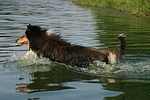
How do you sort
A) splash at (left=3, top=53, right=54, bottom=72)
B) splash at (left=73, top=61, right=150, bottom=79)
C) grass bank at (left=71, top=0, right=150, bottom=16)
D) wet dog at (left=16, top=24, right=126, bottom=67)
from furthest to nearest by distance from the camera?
1. grass bank at (left=71, top=0, right=150, bottom=16)
2. splash at (left=3, top=53, right=54, bottom=72)
3. wet dog at (left=16, top=24, right=126, bottom=67)
4. splash at (left=73, top=61, right=150, bottom=79)

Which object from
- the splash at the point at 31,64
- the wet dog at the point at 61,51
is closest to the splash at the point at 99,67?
the splash at the point at 31,64

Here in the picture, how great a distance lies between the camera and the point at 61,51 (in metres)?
9.16

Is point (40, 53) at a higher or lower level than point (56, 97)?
higher

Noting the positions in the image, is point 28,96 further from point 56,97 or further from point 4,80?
point 4,80

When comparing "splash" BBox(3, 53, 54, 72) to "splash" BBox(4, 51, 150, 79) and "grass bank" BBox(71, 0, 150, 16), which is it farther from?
"grass bank" BBox(71, 0, 150, 16)

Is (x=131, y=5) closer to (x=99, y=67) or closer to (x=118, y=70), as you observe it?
(x=118, y=70)


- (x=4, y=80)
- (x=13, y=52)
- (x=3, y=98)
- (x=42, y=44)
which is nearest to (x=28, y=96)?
(x=3, y=98)

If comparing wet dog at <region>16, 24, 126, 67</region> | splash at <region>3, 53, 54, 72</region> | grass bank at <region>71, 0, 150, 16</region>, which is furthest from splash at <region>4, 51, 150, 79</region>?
grass bank at <region>71, 0, 150, 16</region>

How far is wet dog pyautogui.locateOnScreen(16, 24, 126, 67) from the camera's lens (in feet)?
29.5

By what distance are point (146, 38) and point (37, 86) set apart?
883 cm

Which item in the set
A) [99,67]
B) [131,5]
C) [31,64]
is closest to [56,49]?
[31,64]

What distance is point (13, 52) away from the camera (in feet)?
40.2

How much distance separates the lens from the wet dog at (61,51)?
8992 millimetres

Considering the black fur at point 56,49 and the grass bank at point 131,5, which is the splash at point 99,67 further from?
the grass bank at point 131,5
